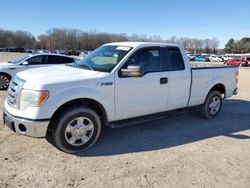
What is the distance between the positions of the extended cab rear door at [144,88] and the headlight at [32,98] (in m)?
1.31

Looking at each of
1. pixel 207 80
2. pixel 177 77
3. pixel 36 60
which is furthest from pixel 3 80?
pixel 207 80

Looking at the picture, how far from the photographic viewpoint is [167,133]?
5422 mm

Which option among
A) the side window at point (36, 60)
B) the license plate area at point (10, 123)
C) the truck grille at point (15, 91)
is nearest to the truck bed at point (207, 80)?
the truck grille at point (15, 91)

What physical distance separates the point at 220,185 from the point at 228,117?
3.84m

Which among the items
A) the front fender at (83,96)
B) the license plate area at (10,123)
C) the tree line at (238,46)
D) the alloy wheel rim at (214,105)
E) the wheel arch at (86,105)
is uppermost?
the tree line at (238,46)

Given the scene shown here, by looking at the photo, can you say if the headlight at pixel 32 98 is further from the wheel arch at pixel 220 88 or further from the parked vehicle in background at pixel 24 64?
the parked vehicle in background at pixel 24 64

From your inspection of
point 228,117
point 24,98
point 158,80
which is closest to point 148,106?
point 158,80

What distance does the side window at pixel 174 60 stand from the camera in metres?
5.39

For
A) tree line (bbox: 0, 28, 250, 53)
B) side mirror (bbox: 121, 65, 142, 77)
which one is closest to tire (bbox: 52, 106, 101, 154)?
side mirror (bbox: 121, 65, 142, 77)

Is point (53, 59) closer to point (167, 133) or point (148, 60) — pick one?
point (148, 60)

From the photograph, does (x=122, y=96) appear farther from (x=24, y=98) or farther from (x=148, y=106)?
(x=24, y=98)

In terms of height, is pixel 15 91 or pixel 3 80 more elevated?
pixel 15 91

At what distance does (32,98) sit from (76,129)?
0.91 metres

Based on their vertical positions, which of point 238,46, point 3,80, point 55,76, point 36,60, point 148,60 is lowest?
point 3,80
